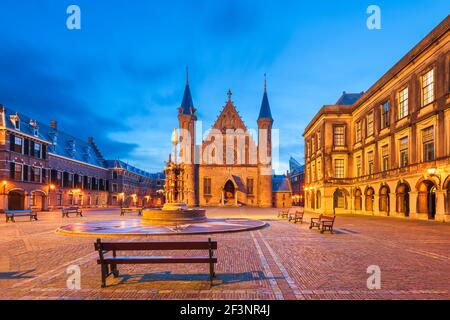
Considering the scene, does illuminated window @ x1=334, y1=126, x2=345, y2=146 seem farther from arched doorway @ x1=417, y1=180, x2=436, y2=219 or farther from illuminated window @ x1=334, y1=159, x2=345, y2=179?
arched doorway @ x1=417, y1=180, x2=436, y2=219

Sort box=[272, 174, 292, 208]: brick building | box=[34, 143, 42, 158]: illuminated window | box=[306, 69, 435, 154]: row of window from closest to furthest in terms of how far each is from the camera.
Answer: box=[306, 69, 435, 154]: row of window
box=[34, 143, 42, 158]: illuminated window
box=[272, 174, 292, 208]: brick building

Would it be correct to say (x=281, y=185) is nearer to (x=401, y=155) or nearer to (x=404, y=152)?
(x=401, y=155)

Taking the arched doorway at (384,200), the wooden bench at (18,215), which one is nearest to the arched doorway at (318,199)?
the arched doorway at (384,200)

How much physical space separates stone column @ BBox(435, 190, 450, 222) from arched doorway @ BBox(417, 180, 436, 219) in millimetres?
1816

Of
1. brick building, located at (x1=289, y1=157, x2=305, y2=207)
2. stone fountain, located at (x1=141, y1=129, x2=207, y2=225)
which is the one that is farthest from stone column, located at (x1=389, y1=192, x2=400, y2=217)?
brick building, located at (x1=289, y1=157, x2=305, y2=207)

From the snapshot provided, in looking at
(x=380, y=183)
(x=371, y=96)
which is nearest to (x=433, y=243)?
(x=380, y=183)

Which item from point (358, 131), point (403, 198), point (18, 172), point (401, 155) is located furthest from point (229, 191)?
point (403, 198)

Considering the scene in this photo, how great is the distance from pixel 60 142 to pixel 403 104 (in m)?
53.6

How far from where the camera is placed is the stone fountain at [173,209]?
19547mm

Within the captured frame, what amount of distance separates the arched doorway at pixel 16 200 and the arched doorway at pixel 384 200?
44409 millimetres

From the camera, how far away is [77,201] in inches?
2149

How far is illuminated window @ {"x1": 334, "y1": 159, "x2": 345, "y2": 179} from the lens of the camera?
40.2 meters

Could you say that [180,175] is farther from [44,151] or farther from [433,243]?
[44,151]

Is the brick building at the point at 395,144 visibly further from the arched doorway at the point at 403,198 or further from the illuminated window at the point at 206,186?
the illuminated window at the point at 206,186
